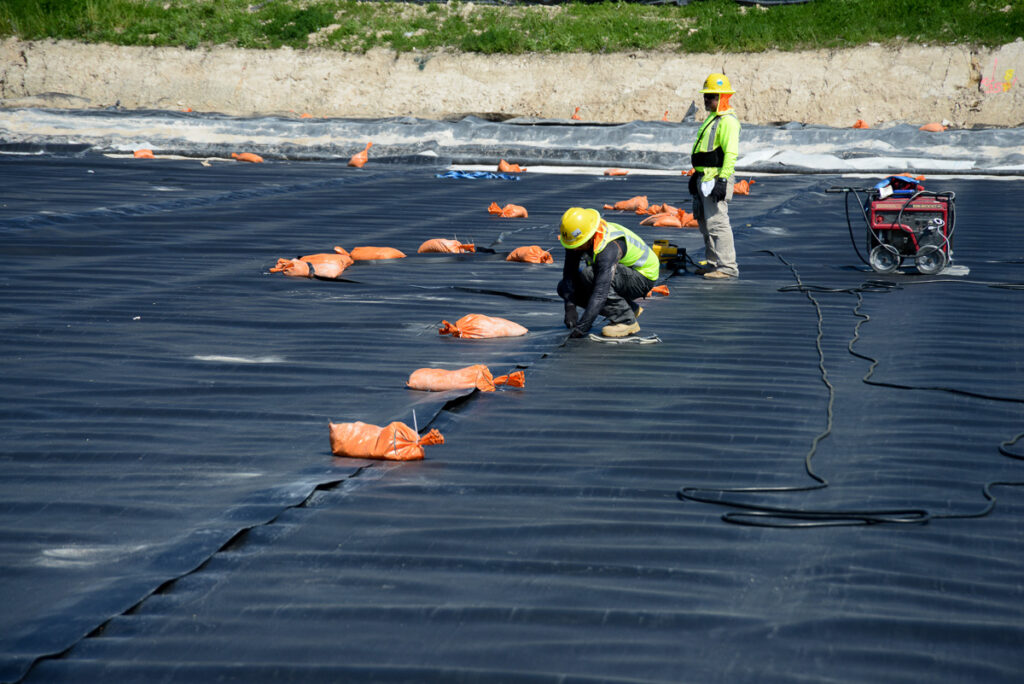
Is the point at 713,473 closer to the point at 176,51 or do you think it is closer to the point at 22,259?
the point at 22,259

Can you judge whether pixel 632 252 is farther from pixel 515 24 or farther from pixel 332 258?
pixel 515 24

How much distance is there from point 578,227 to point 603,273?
0.35 metres

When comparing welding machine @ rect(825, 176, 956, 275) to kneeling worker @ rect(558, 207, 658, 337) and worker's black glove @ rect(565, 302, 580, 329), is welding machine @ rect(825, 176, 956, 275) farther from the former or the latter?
worker's black glove @ rect(565, 302, 580, 329)

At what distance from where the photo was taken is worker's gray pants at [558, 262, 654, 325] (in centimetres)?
711

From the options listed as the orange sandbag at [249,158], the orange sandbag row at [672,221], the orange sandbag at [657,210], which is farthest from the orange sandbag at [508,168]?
the orange sandbag row at [672,221]

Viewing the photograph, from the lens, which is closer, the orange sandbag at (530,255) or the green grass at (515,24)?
the orange sandbag at (530,255)

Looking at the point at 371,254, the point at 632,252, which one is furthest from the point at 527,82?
the point at 632,252

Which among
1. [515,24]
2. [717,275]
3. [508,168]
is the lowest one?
[717,275]

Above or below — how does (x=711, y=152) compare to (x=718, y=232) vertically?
above

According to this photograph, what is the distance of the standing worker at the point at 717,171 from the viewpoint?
920cm

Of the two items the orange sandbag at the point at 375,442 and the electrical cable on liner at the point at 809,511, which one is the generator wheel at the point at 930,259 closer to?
the electrical cable on liner at the point at 809,511

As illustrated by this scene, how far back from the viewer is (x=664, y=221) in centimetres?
1277

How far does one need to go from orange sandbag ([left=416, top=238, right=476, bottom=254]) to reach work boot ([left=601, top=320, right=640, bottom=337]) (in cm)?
391

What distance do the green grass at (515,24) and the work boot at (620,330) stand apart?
75.1 ft
